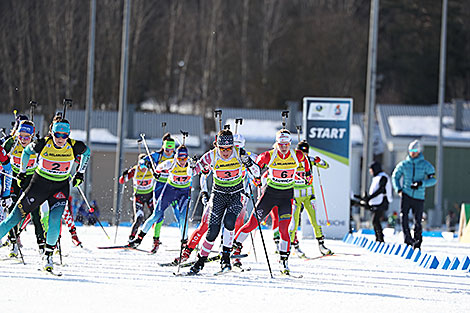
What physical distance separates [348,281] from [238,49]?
37.6 meters

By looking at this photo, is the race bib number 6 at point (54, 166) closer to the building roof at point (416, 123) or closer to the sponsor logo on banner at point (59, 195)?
the sponsor logo on banner at point (59, 195)

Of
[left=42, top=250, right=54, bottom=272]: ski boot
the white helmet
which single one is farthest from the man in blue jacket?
[left=42, top=250, right=54, bottom=272]: ski boot

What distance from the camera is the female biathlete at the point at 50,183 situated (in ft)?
30.7

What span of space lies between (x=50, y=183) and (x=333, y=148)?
9652mm

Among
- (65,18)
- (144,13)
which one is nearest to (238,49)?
(144,13)

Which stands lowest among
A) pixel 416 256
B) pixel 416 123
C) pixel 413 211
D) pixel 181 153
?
pixel 416 256

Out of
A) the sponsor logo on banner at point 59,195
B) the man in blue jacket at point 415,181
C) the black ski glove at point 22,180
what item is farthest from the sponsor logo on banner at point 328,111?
the sponsor logo on banner at point 59,195

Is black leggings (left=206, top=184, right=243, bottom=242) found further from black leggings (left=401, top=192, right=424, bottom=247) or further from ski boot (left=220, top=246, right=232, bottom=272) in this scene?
black leggings (left=401, top=192, right=424, bottom=247)

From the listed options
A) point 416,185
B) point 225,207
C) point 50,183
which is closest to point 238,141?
point 225,207

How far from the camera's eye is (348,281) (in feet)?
32.2

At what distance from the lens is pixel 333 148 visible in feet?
59.2

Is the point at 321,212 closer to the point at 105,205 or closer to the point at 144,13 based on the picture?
the point at 105,205

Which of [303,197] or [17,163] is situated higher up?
[17,163]

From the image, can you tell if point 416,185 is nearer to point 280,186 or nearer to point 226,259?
point 280,186
